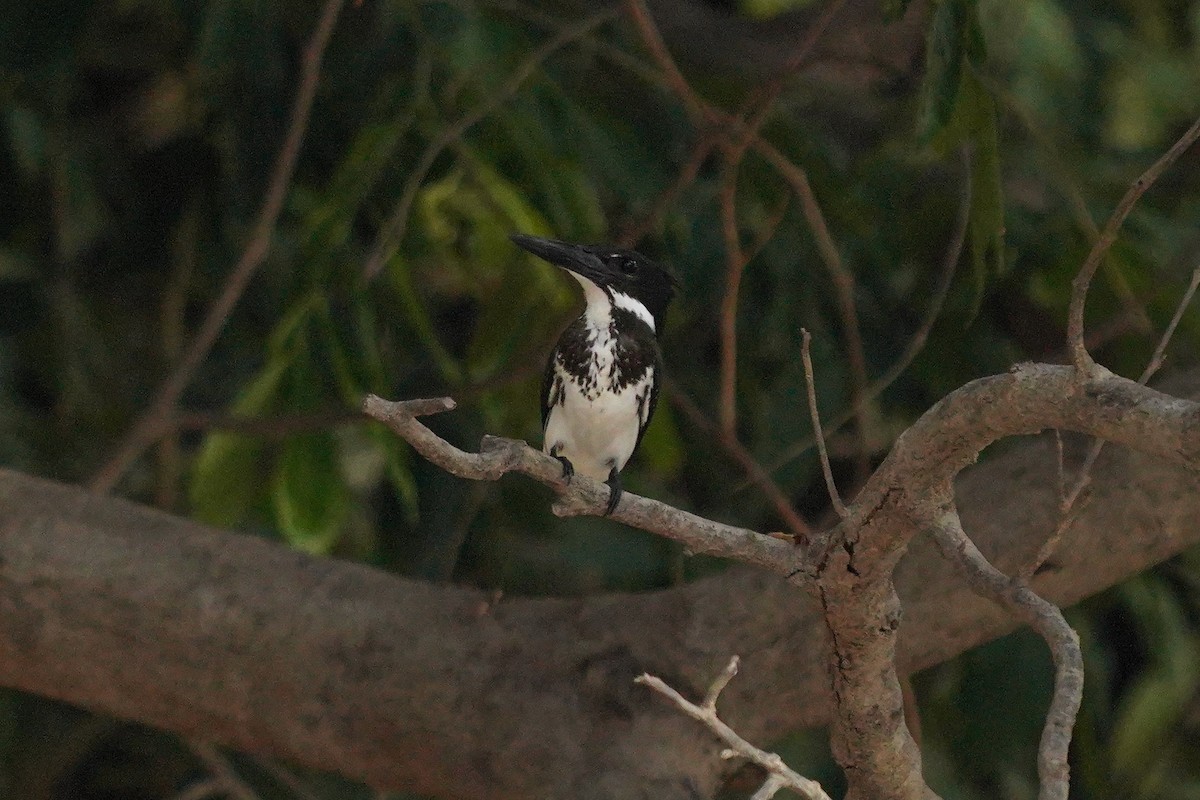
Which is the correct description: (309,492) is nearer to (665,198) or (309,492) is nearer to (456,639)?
(456,639)

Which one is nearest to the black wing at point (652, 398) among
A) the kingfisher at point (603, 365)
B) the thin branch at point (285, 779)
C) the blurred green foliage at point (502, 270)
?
the kingfisher at point (603, 365)

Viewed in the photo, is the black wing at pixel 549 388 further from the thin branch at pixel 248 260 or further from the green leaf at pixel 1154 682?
the green leaf at pixel 1154 682

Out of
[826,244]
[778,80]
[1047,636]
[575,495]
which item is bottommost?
[575,495]

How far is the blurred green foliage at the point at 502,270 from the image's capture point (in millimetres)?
2789

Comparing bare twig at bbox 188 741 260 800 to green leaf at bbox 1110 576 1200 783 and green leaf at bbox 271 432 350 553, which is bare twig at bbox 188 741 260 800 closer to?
green leaf at bbox 271 432 350 553

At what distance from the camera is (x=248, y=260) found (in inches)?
125

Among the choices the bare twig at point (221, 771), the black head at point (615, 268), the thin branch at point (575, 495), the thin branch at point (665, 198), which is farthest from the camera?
the bare twig at point (221, 771)

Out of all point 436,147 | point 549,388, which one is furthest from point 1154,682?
point 436,147

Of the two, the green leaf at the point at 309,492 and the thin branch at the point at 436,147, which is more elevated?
the thin branch at the point at 436,147

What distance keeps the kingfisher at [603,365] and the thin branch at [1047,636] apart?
88 centimetres

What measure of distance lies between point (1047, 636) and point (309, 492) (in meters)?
1.26

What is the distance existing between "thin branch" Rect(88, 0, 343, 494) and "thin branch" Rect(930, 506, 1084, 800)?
1605 millimetres

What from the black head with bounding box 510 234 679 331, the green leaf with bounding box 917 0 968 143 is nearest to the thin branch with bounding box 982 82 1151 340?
the green leaf with bounding box 917 0 968 143

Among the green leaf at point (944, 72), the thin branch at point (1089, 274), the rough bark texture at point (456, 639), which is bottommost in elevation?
the rough bark texture at point (456, 639)
